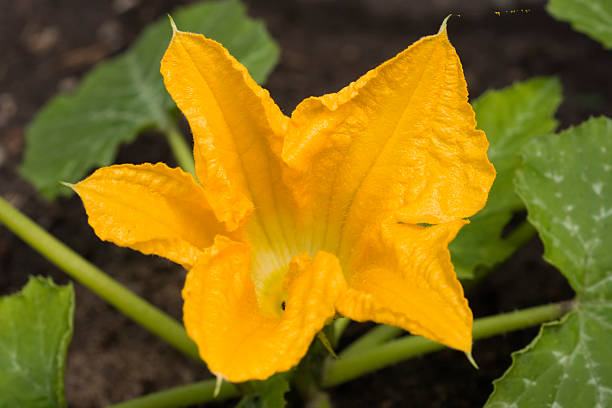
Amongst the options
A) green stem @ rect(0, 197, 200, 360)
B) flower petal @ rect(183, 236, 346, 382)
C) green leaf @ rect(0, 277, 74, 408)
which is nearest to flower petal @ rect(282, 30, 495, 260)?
flower petal @ rect(183, 236, 346, 382)

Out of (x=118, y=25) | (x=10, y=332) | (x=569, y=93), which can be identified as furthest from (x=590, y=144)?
(x=118, y=25)

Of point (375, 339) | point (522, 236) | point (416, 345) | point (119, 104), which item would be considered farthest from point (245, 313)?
point (119, 104)

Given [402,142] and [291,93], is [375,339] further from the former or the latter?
[291,93]

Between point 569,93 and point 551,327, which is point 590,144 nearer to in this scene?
point 551,327

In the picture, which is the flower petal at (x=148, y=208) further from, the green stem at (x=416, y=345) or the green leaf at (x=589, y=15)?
the green leaf at (x=589, y=15)

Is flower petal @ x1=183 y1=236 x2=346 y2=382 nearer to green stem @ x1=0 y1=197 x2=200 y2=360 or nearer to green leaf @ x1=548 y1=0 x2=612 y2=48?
green stem @ x1=0 y1=197 x2=200 y2=360
